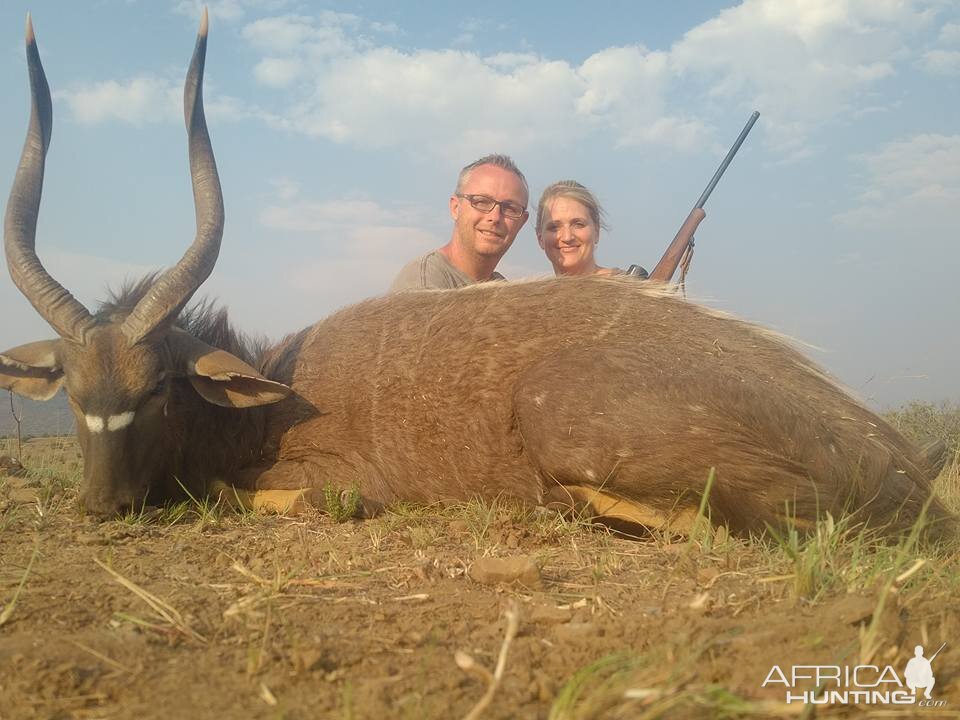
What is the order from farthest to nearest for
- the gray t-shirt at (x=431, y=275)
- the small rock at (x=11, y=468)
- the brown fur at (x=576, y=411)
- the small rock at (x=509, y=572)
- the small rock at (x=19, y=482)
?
the gray t-shirt at (x=431, y=275) → the small rock at (x=11, y=468) → the small rock at (x=19, y=482) → the brown fur at (x=576, y=411) → the small rock at (x=509, y=572)

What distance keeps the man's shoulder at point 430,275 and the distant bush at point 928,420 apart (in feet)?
14.6

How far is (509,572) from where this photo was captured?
228 cm

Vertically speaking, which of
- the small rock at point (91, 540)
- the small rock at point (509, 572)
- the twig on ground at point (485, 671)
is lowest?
the small rock at point (91, 540)

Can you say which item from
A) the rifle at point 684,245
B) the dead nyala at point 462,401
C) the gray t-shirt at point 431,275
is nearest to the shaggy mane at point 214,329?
the dead nyala at point 462,401

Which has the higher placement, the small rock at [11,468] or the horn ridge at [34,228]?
the horn ridge at [34,228]

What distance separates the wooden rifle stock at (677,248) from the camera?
813 centimetres

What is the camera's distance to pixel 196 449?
425 centimetres

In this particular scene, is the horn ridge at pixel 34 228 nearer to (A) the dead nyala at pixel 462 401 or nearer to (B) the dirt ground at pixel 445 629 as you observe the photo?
(A) the dead nyala at pixel 462 401

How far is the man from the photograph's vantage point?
681 cm

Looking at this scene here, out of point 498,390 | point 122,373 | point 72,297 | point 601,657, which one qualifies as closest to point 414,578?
point 601,657

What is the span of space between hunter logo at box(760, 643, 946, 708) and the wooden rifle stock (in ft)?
22.2

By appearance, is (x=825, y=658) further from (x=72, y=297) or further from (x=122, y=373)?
(x=72, y=297)

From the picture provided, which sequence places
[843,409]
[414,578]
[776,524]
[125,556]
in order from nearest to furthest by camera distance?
[414,578] < [125,556] < [776,524] < [843,409]

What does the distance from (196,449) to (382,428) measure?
1.12 metres
